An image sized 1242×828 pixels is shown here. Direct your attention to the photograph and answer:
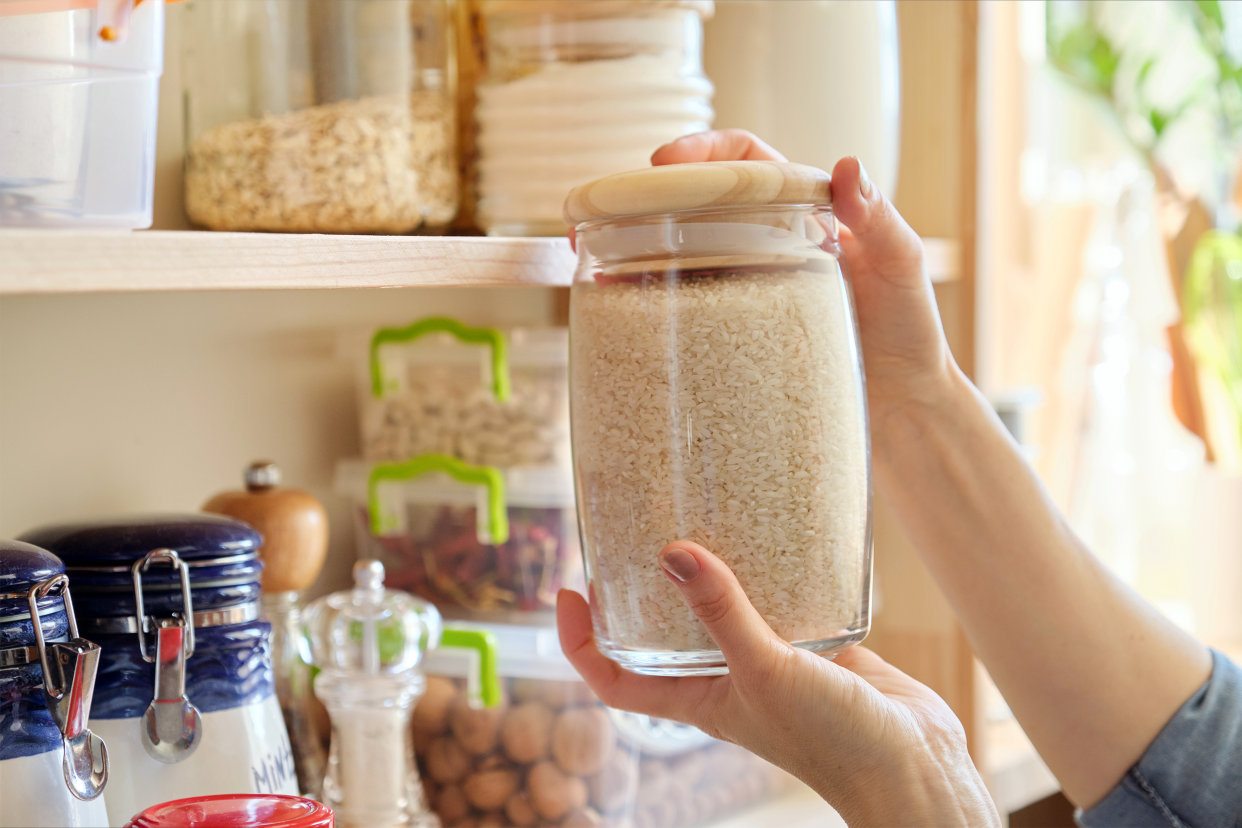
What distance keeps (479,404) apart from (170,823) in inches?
17.1

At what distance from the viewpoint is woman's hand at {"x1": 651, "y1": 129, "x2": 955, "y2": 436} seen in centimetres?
65

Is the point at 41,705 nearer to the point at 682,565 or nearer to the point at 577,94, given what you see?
the point at 682,565

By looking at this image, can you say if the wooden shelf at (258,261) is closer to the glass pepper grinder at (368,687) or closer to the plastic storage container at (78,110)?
the plastic storage container at (78,110)

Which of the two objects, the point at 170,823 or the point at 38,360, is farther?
the point at 38,360

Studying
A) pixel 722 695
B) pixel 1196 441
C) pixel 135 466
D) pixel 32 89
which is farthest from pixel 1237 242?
pixel 32 89

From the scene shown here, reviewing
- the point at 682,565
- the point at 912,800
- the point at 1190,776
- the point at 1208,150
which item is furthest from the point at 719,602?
the point at 1208,150

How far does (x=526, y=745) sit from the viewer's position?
830 mm

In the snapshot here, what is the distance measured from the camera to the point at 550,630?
0.85 meters

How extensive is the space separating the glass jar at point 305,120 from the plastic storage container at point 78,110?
0.10 m

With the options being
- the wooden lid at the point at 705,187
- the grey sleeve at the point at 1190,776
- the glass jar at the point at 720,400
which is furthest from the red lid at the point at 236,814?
the grey sleeve at the point at 1190,776

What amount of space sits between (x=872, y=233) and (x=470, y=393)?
333 millimetres

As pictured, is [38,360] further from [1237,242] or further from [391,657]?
[1237,242]

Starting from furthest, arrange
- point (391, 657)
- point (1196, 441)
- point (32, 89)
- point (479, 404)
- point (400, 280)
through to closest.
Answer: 1. point (1196, 441)
2. point (479, 404)
3. point (391, 657)
4. point (400, 280)
5. point (32, 89)

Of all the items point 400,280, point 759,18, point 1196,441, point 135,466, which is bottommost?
point 1196,441
